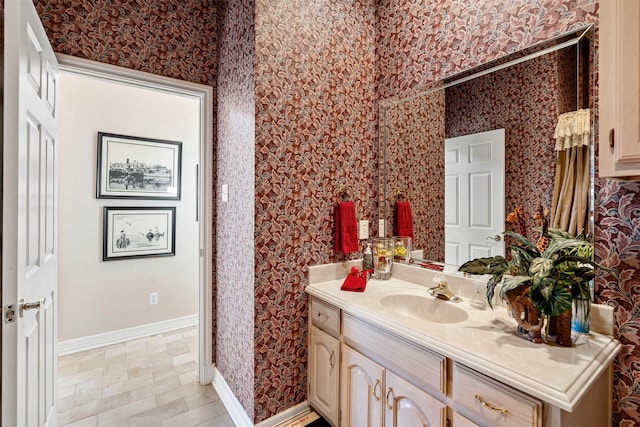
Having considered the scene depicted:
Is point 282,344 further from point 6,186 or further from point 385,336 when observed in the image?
point 6,186

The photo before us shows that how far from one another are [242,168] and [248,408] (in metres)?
1.40

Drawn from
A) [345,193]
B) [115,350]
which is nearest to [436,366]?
[345,193]

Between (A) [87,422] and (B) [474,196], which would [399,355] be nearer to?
(B) [474,196]

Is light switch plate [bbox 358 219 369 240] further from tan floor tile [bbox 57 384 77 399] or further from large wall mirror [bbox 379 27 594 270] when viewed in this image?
tan floor tile [bbox 57 384 77 399]

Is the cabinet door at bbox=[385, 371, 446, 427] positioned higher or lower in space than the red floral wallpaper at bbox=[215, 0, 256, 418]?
lower

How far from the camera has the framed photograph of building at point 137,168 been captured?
9.69 feet

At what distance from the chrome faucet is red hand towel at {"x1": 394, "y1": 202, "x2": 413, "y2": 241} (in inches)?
17.4

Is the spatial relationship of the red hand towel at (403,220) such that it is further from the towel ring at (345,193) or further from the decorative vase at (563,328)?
the decorative vase at (563,328)

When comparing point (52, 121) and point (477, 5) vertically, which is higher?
point (477, 5)

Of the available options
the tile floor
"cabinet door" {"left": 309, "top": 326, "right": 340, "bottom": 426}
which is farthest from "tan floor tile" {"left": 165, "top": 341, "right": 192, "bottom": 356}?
"cabinet door" {"left": 309, "top": 326, "right": 340, "bottom": 426}

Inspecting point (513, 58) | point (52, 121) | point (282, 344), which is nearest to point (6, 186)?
point (52, 121)

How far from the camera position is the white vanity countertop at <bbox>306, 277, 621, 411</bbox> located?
0.85 metres

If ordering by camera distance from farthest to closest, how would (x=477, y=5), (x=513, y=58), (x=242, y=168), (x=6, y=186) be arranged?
1. (x=242, y=168)
2. (x=477, y=5)
3. (x=513, y=58)
4. (x=6, y=186)

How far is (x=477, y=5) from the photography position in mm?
1562
